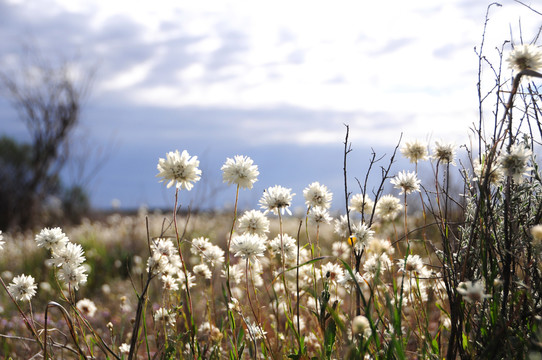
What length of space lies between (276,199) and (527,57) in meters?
1.31

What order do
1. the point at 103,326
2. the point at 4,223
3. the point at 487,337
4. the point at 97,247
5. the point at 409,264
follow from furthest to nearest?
the point at 4,223 < the point at 97,247 < the point at 103,326 < the point at 409,264 < the point at 487,337

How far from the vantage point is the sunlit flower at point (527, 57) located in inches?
76.5

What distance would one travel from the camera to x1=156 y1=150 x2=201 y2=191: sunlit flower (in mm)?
2162

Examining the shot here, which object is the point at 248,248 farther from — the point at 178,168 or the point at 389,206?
the point at 389,206

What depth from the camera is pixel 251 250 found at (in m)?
2.18

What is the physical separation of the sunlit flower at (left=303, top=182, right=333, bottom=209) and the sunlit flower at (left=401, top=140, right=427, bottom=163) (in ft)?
1.98

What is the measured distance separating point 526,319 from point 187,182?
1.72 m

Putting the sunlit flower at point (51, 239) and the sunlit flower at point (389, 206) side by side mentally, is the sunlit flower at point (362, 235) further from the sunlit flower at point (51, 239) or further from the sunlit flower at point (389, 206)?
the sunlit flower at point (51, 239)

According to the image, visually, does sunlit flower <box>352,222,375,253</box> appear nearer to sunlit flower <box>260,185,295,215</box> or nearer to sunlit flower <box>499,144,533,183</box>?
sunlit flower <box>260,185,295,215</box>

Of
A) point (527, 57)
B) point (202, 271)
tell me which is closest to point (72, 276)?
point (202, 271)

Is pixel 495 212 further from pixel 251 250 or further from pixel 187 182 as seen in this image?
pixel 187 182

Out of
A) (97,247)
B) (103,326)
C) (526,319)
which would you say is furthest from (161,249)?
(97,247)

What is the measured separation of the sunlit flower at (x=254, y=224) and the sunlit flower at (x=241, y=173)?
210 mm

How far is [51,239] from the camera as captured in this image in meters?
2.41
